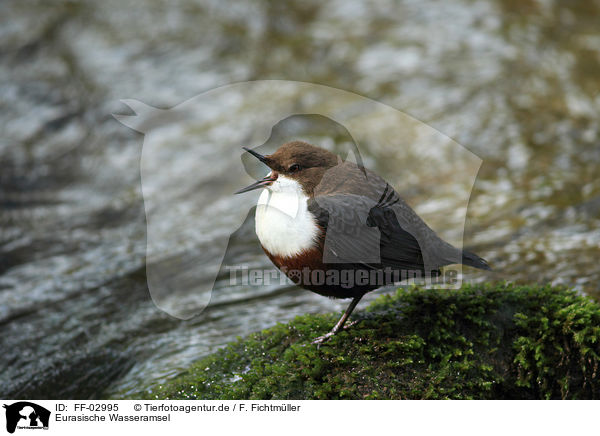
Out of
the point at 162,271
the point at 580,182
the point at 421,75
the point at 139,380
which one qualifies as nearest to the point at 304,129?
the point at 421,75

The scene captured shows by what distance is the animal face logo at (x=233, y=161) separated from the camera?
522 centimetres

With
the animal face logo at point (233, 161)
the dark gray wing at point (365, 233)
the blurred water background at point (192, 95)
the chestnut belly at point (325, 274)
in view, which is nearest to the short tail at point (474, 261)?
the dark gray wing at point (365, 233)

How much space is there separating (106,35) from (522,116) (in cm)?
595

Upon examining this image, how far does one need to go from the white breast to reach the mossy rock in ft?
A: 1.91

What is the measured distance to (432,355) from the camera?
2879 mm

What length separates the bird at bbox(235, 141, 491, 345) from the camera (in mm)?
2623

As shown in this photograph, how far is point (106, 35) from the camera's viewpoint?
897cm

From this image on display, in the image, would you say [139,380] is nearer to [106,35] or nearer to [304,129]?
[304,129]

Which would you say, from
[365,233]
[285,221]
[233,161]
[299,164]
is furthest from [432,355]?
[233,161]

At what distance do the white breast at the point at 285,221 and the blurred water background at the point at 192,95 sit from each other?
4.65 feet
